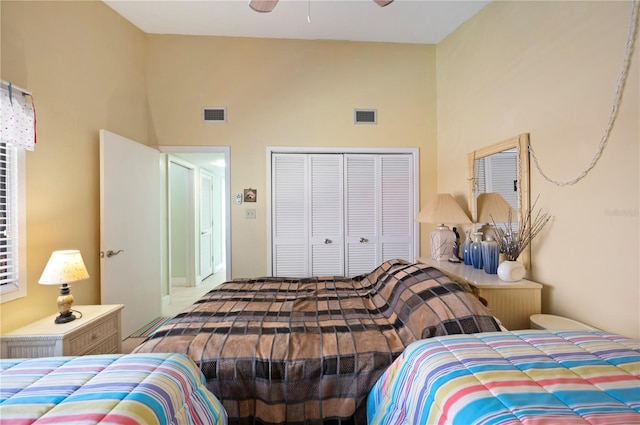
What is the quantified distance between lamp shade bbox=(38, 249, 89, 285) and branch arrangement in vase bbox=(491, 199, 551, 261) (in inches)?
111

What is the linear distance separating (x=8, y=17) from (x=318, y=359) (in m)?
2.75

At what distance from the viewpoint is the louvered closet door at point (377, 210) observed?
10.5 ft

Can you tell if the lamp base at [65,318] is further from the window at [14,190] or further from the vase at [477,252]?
the vase at [477,252]

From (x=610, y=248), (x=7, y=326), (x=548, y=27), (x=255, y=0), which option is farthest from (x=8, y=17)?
(x=610, y=248)

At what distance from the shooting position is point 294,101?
314 cm

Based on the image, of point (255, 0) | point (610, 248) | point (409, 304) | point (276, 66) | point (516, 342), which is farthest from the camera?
point (276, 66)

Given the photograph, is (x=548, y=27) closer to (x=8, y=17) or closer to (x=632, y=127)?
(x=632, y=127)

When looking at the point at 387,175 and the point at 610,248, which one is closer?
the point at 610,248

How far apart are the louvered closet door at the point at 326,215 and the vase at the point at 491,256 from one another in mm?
1511

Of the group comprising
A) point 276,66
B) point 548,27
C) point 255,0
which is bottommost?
point 548,27

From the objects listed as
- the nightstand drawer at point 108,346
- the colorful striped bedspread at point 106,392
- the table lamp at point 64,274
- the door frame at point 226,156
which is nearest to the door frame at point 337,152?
the door frame at point 226,156

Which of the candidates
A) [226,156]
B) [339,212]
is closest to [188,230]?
[226,156]

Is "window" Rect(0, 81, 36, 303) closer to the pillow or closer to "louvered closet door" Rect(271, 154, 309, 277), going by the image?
"louvered closet door" Rect(271, 154, 309, 277)

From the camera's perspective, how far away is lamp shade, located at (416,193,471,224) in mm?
2436
